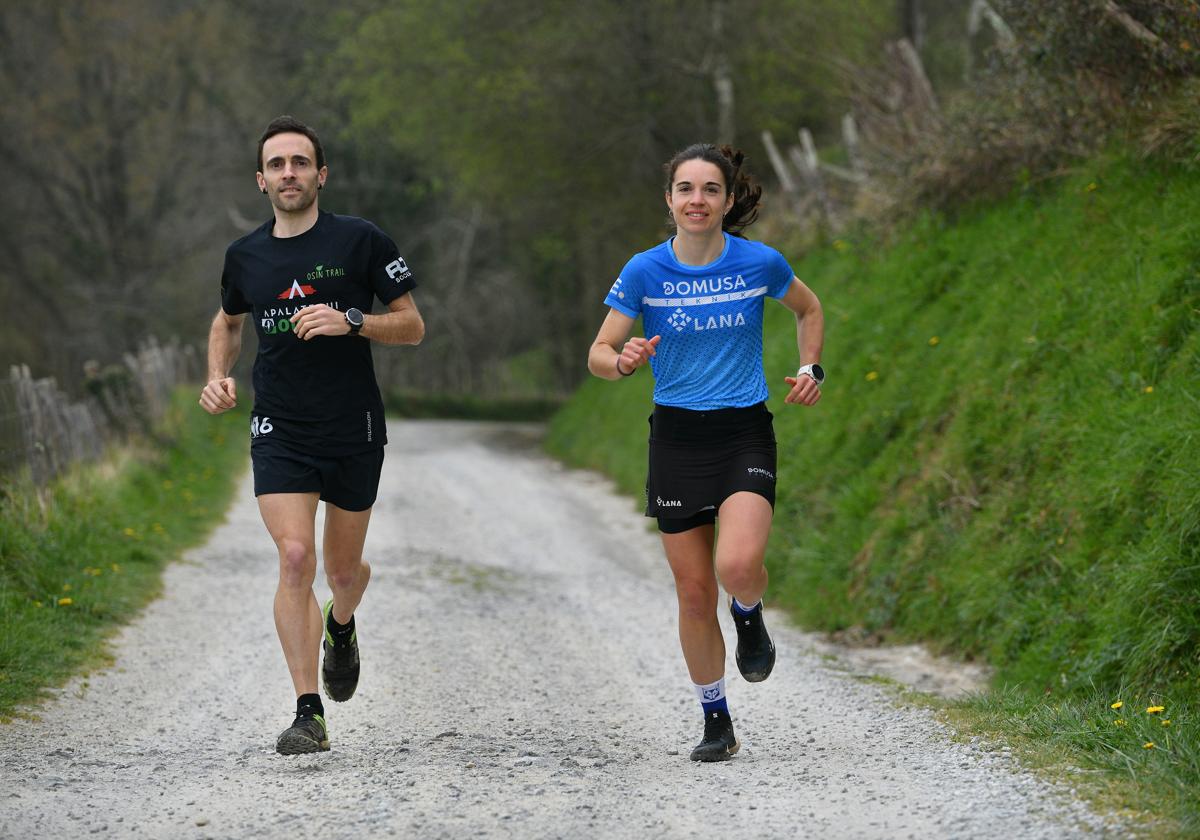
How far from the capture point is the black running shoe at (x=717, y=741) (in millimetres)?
5621

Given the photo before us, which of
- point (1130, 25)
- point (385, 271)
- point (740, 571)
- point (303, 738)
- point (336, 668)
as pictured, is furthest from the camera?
point (1130, 25)

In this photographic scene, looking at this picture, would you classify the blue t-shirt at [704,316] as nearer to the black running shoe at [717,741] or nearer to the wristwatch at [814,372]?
the wristwatch at [814,372]

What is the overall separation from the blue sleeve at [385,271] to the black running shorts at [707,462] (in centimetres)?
128

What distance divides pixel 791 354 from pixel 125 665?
30.3 feet

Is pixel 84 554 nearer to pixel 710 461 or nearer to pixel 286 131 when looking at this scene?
pixel 286 131

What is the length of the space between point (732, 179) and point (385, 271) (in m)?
1.50

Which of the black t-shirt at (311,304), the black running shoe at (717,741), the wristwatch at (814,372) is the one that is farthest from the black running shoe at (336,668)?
the wristwatch at (814,372)

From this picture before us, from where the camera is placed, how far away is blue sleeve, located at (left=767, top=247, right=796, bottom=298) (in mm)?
5559

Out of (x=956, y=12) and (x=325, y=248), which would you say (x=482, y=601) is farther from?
(x=956, y=12)

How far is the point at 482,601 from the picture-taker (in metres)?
10.6

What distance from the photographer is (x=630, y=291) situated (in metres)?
5.50

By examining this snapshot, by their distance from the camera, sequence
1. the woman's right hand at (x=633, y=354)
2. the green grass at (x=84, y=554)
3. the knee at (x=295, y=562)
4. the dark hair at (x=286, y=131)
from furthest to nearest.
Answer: the green grass at (x=84, y=554)
the dark hair at (x=286, y=131)
the knee at (x=295, y=562)
the woman's right hand at (x=633, y=354)

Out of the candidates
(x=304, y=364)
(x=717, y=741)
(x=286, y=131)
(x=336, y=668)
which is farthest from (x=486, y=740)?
(x=286, y=131)

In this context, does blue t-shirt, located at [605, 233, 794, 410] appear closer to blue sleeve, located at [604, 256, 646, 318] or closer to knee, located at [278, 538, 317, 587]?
blue sleeve, located at [604, 256, 646, 318]
